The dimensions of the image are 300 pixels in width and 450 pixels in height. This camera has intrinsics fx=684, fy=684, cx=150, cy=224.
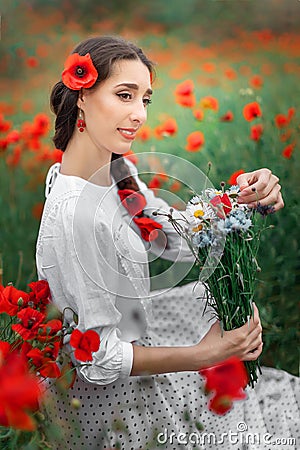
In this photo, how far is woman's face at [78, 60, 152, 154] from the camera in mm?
898

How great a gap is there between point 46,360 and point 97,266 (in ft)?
0.46

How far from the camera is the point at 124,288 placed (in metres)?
0.97

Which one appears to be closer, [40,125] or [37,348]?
[37,348]

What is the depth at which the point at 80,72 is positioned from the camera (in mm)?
886

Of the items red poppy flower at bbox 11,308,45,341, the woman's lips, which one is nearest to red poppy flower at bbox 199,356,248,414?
red poppy flower at bbox 11,308,45,341

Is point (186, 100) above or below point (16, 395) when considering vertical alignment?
above

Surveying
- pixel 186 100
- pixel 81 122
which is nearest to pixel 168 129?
pixel 186 100

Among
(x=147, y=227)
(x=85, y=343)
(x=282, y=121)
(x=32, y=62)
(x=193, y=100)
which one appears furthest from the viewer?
(x=32, y=62)

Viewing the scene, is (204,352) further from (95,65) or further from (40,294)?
(95,65)

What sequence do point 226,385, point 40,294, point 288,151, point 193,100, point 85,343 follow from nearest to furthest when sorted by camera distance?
1. point 226,385
2. point 85,343
3. point 40,294
4. point 288,151
5. point 193,100

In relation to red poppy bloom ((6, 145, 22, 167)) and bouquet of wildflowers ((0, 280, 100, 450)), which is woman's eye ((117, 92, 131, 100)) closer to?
bouquet of wildflowers ((0, 280, 100, 450))

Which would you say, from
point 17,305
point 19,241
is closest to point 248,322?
point 17,305

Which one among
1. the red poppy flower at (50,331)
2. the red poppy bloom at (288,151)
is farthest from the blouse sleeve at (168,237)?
the red poppy bloom at (288,151)

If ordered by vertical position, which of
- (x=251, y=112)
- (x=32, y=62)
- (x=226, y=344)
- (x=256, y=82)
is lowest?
(x=226, y=344)
